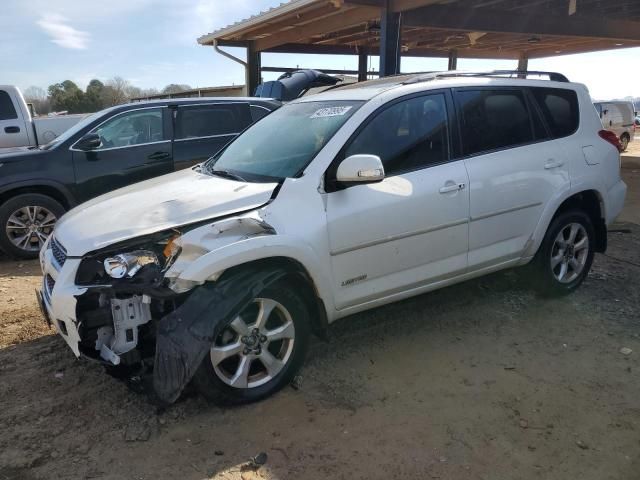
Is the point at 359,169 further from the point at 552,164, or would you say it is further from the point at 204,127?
the point at 204,127

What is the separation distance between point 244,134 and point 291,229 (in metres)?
1.64

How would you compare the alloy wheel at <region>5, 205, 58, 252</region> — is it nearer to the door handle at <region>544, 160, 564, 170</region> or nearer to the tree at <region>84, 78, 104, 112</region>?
the door handle at <region>544, 160, 564, 170</region>

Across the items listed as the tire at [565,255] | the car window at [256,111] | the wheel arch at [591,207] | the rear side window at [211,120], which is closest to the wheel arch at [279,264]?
the wheel arch at [591,207]

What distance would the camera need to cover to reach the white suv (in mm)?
2895

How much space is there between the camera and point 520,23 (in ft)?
39.9

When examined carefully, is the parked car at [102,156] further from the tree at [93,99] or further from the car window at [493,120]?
the tree at [93,99]

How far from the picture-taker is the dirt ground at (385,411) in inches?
106

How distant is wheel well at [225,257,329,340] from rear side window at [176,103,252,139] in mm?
4392

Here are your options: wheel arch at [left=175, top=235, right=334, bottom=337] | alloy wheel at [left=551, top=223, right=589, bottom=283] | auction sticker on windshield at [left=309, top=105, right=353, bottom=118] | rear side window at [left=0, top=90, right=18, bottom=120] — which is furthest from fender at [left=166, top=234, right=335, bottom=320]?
rear side window at [left=0, top=90, right=18, bottom=120]

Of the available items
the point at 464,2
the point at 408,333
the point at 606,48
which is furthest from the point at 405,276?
the point at 606,48

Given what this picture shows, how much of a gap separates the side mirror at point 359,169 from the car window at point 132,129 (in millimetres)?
4385

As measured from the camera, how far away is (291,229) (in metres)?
3.12

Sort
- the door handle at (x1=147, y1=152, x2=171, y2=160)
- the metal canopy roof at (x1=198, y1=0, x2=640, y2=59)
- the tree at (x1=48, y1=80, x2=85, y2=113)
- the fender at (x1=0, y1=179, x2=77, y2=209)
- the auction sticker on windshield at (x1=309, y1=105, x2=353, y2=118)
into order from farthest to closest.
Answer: the tree at (x1=48, y1=80, x2=85, y2=113) → the metal canopy roof at (x1=198, y1=0, x2=640, y2=59) → the door handle at (x1=147, y1=152, x2=171, y2=160) → the fender at (x1=0, y1=179, x2=77, y2=209) → the auction sticker on windshield at (x1=309, y1=105, x2=353, y2=118)

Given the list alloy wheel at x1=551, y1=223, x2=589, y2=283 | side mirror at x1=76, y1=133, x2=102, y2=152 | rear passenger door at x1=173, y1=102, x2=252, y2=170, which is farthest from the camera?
rear passenger door at x1=173, y1=102, x2=252, y2=170
